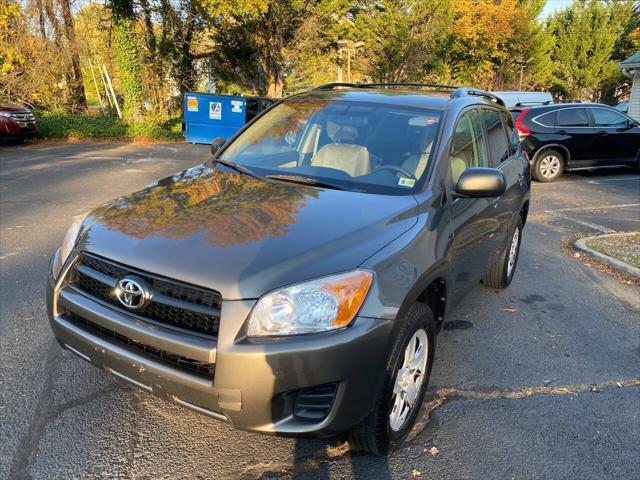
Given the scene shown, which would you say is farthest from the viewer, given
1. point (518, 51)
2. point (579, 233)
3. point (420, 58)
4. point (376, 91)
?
point (518, 51)

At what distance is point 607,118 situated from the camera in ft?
39.6

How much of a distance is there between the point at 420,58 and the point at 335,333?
33.2m

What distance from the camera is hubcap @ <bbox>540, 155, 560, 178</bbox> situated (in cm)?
1177

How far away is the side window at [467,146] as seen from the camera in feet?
10.9

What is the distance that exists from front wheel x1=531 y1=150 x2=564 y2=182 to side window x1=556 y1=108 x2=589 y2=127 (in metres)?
0.68

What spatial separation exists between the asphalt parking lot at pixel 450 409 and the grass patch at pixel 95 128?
555 inches

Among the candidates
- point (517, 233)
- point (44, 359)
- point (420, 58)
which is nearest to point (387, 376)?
point (44, 359)

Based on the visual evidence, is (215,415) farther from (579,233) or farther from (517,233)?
(579,233)

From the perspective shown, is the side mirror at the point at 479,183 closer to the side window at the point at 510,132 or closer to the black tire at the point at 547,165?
the side window at the point at 510,132

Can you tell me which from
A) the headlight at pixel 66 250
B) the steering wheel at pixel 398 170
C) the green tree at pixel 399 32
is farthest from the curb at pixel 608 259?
the green tree at pixel 399 32

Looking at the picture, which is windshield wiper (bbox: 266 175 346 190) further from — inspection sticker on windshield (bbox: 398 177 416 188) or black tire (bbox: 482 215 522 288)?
black tire (bbox: 482 215 522 288)

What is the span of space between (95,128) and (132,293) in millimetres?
18411

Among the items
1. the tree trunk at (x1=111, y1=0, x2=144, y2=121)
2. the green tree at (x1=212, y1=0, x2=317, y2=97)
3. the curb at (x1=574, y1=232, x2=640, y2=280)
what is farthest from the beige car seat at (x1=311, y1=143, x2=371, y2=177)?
the green tree at (x1=212, y1=0, x2=317, y2=97)

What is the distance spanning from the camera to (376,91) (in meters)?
4.01
